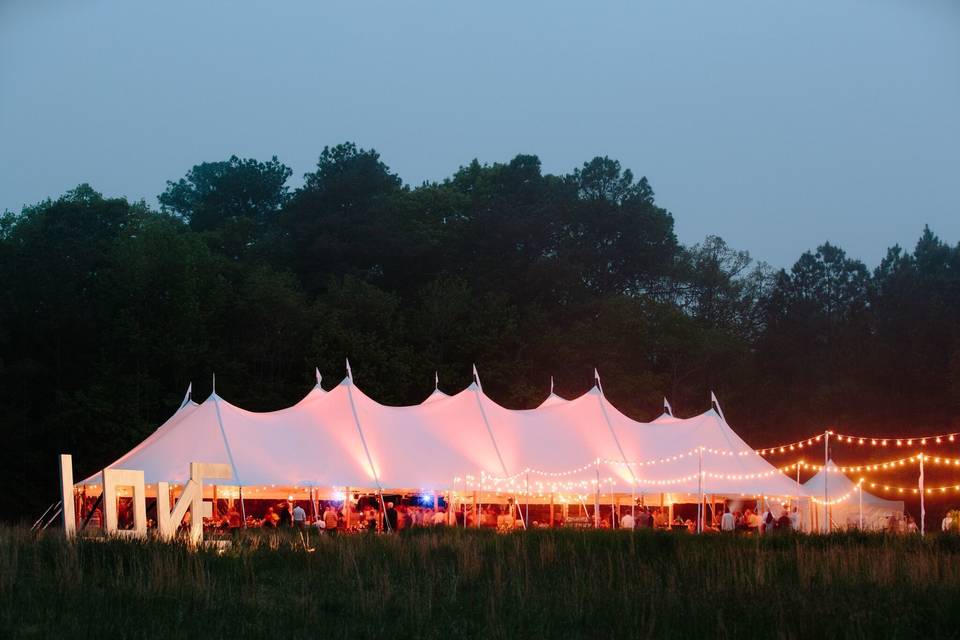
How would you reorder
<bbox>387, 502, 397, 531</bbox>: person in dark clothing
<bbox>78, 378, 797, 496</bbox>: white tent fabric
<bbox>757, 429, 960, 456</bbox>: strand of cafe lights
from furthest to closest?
<bbox>387, 502, 397, 531</bbox>: person in dark clothing < <bbox>78, 378, 797, 496</bbox>: white tent fabric < <bbox>757, 429, 960, 456</bbox>: strand of cafe lights

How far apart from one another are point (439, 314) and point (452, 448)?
16667 mm

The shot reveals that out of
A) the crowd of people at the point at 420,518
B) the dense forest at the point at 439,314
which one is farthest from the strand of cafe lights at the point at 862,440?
the dense forest at the point at 439,314

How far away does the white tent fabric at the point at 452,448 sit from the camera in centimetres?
2423

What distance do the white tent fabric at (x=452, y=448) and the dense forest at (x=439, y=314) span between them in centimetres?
1139

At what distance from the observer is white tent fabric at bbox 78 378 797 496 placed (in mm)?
24234

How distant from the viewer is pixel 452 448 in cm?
2588

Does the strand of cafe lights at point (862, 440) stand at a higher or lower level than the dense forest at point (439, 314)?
lower

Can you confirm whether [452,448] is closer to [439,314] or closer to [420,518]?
[420,518]

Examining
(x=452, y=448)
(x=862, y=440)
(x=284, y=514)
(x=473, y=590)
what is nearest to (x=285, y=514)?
(x=284, y=514)

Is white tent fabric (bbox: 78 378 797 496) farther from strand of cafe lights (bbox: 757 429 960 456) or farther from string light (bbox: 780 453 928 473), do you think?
strand of cafe lights (bbox: 757 429 960 456)

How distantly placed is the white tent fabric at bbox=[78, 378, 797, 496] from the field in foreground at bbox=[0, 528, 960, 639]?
10254mm

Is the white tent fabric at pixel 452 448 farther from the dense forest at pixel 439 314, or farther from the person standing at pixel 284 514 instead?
the dense forest at pixel 439 314

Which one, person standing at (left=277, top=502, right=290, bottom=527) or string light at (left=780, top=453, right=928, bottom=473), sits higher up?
string light at (left=780, top=453, right=928, bottom=473)

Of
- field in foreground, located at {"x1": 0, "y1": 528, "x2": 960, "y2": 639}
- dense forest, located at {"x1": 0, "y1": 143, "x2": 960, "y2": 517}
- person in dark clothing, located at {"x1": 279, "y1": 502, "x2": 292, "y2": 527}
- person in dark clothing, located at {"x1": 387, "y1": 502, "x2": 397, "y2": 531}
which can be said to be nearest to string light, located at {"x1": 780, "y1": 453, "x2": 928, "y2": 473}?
field in foreground, located at {"x1": 0, "y1": 528, "x2": 960, "y2": 639}
